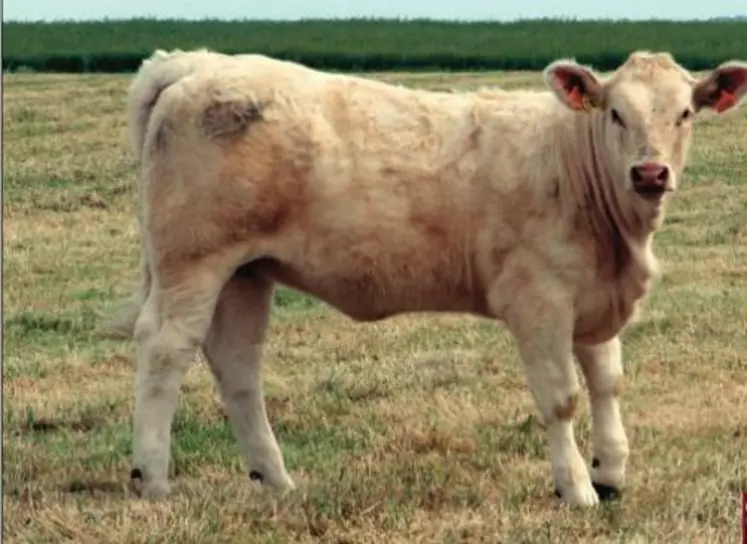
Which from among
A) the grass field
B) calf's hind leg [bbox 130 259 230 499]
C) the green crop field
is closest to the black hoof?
the grass field

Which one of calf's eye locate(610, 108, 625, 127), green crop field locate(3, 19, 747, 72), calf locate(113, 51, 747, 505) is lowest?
green crop field locate(3, 19, 747, 72)

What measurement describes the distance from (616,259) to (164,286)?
1.81 meters

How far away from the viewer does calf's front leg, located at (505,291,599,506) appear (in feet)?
21.3

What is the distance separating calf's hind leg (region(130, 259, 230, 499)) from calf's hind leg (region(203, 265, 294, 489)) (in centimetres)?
30

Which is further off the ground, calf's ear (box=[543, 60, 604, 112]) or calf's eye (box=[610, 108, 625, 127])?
calf's ear (box=[543, 60, 604, 112])

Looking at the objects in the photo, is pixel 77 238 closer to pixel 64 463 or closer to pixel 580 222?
pixel 64 463

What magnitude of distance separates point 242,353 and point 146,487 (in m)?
0.80

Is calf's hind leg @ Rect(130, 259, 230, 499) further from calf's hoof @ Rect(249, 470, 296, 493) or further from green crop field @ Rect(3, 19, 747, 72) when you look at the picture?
green crop field @ Rect(3, 19, 747, 72)

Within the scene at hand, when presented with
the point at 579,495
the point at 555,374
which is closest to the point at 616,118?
the point at 555,374

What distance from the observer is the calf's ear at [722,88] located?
651 centimetres

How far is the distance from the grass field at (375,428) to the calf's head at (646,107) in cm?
126

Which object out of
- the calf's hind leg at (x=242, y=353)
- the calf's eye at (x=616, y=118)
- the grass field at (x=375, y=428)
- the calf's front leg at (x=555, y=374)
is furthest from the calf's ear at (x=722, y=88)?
the calf's hind leg at (x=242, y=353)

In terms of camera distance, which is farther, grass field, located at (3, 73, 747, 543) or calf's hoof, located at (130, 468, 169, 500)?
calf's hoof, located at (130, 468, 169, 500)

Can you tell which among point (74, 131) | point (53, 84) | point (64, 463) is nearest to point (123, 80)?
point (53, 84)
